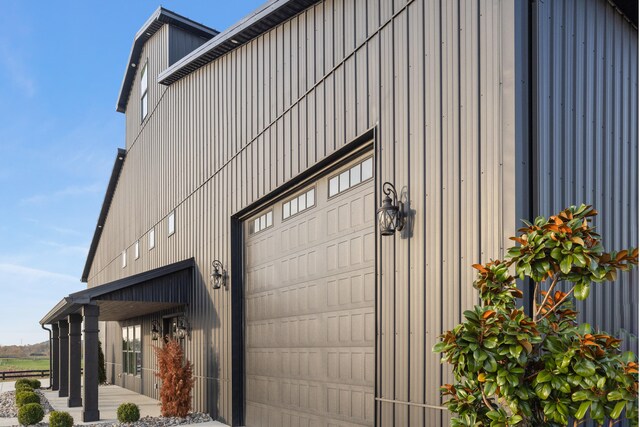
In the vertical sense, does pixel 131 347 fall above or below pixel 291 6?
below

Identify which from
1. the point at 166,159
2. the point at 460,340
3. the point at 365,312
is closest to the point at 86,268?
the point at 166,159

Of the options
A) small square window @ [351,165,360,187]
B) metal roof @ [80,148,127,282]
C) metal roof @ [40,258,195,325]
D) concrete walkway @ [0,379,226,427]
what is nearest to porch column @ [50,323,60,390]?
concrete walkway @ [0,379,226,427]

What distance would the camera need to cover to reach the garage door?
8969 mm

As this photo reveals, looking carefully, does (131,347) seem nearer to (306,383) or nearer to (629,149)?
(306,383)

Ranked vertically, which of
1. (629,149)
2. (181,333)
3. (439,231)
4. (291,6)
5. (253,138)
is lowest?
(181,333)

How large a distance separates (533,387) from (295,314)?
255 inches

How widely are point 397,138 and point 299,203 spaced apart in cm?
351

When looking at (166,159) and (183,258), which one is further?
(166,159)

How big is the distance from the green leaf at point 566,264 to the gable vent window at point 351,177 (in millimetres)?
4263

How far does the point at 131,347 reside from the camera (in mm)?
25078

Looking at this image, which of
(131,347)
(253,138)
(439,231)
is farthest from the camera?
(131,347)

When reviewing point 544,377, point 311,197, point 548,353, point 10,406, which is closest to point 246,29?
point 311,197

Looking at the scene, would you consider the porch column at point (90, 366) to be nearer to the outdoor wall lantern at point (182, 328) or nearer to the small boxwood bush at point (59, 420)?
the small boxwood bush at point (59, 420)

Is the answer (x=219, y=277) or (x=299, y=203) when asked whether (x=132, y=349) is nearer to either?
(x=219, y=277)
